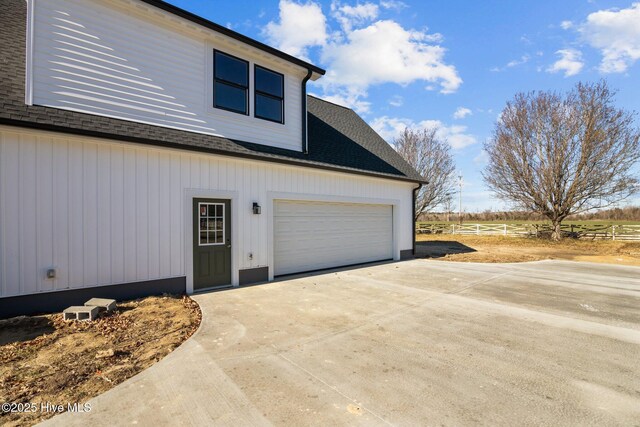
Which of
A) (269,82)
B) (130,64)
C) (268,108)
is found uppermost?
(269,82)

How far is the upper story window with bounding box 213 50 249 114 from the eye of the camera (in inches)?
287

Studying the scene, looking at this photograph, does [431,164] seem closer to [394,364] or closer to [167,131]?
[167,131]

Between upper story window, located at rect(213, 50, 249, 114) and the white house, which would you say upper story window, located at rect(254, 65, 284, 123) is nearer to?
the white house

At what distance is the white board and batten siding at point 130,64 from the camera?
5367 mm

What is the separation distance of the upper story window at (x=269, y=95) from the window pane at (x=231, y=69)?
33 cm

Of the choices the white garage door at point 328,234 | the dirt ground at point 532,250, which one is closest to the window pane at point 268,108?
the white garage door at point 328,234

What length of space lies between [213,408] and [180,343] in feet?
5.21

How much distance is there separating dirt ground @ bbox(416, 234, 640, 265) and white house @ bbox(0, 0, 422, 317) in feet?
25.3

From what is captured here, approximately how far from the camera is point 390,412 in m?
2.51

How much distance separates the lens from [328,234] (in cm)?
948

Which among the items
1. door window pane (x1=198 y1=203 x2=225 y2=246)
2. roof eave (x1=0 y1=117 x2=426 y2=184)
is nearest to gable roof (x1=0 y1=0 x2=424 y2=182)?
roof eave (x1=0 y1=117 x2=426 y2=184)

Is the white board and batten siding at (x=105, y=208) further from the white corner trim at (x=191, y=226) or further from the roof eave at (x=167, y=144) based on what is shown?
the roof eave at (x=167, y=144)

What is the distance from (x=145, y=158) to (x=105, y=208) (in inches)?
47.5

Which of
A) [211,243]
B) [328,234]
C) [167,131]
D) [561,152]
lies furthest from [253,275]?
[561,152]
